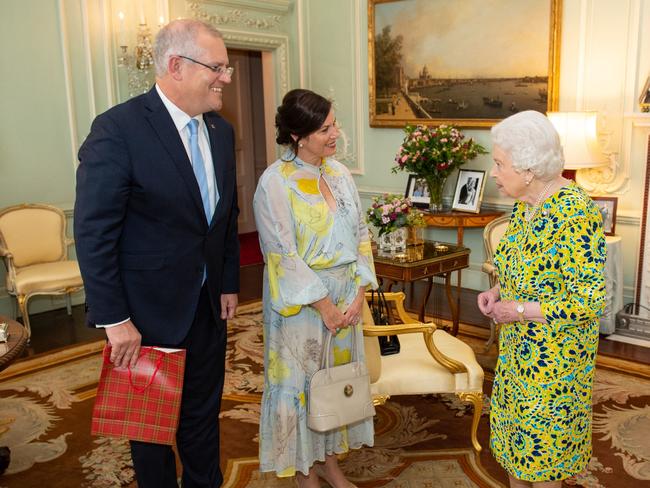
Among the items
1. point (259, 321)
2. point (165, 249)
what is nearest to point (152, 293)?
point (165, 249)

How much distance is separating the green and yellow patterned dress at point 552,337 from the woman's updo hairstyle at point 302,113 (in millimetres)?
819

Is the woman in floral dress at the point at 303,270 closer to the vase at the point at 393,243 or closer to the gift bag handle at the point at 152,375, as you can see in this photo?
the gift bag handle at the point at 152,375

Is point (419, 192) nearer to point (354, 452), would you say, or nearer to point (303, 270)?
point (354, 452)

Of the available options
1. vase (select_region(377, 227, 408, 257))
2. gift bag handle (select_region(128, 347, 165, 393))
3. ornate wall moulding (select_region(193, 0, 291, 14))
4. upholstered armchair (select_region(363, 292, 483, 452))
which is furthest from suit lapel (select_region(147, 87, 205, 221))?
ornate wall moulding (select_region(193, 0, 291, 14))

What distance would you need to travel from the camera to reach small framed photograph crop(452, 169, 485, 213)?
232 inches

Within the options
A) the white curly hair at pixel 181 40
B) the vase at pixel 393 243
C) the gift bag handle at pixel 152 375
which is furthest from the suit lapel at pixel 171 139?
the vase at pixel 393 243

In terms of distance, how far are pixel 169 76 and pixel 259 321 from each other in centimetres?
347

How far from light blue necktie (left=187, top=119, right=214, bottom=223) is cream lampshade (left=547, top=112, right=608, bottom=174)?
11.2ft

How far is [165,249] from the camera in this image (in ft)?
6.96

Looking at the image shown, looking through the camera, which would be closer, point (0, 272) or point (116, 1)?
point (0, 272)

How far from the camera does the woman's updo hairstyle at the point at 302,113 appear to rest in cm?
244

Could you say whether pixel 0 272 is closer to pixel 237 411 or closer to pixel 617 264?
pixel 237 411

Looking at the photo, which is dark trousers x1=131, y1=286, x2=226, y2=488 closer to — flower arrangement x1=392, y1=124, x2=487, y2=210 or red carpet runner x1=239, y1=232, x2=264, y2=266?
flower arrangement x1=392, y1=124, x2=487, y2=210

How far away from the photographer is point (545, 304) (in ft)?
6.40
